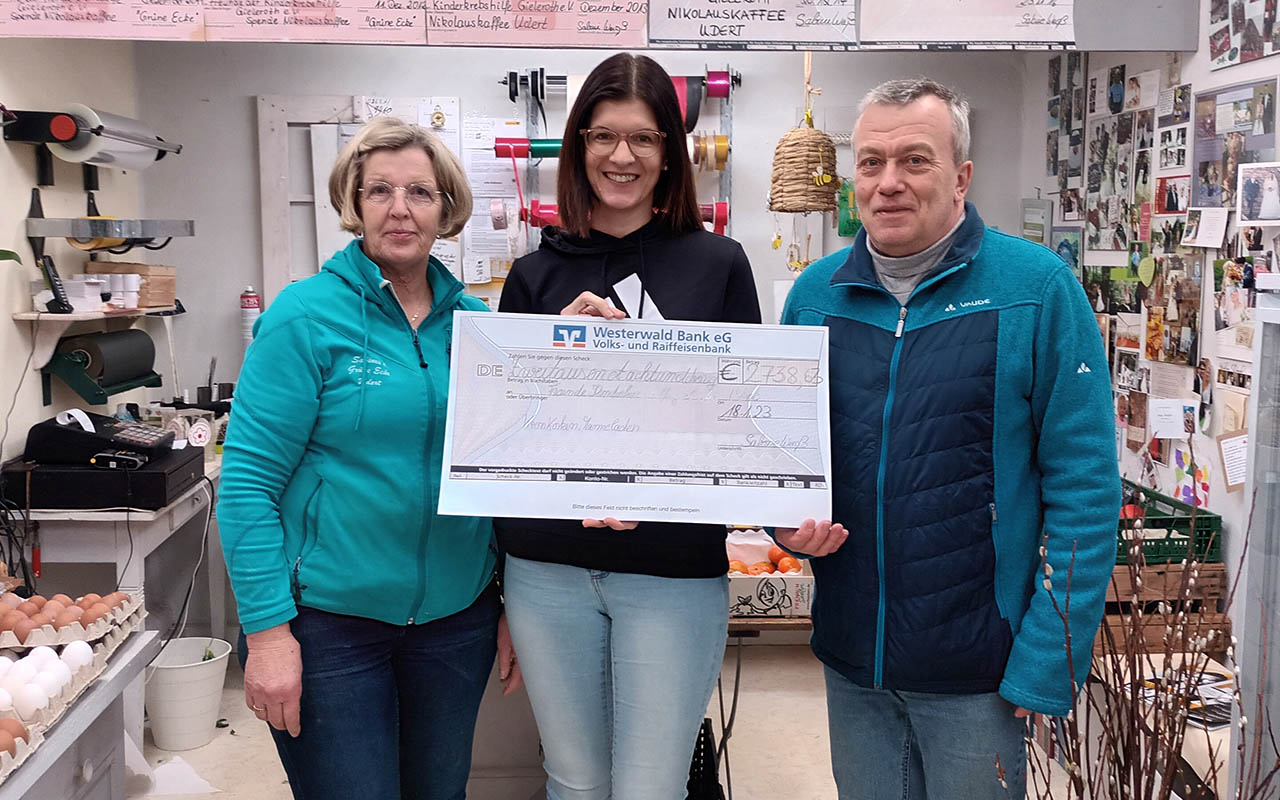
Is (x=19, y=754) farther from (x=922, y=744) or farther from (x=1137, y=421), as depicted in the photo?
(x=1137, y=421)

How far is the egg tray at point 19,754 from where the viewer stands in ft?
5.31

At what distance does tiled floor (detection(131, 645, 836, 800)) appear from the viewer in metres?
3.17

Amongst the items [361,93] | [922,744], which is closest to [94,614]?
[922,744]

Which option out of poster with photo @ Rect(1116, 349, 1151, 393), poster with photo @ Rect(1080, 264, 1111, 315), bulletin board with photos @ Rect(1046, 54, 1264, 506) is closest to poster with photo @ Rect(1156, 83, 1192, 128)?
bulletin board with photos @ Rect(1046, 54, 1264, 506)

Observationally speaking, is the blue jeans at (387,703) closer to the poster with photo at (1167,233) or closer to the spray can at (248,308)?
the poster with photo at (1167,233)

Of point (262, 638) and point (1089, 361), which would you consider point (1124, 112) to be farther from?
point (262, 638)

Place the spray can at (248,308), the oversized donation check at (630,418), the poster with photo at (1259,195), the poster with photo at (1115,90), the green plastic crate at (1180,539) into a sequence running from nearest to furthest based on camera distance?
the oversized donation check at (630,418) → the poster with photo at (1259,195) → the green plastic crate at (1180,539) → the poster with photo at (1115,90) → the spray can at (248,308)

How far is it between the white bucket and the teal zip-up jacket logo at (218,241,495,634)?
205 cm

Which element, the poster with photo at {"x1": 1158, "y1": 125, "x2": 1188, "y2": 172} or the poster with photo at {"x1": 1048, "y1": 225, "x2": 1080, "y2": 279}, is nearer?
the poster with photo at {"x1": 1158, "y1": 125, "x2": 1188, "y2": 172}

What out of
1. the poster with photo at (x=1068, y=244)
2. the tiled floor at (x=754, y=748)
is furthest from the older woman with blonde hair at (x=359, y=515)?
the poster with photo at (x=1068, y=244)

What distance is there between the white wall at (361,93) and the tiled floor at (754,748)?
1548 mm

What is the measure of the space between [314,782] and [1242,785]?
1.39m

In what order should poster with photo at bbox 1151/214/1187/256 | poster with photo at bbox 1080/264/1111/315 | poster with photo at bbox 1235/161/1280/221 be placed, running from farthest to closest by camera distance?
poster with photo at bbox 1080/264/1111/315 < poster with photo at bbox 1151/214/1187/256 < poster with photo at bbox 1235/161/1280/221

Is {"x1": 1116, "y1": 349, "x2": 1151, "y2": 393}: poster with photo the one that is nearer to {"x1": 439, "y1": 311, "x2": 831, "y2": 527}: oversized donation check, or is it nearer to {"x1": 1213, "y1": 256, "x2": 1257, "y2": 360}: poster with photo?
{"x1": 1213, "y1": 256, "x2": 1257, "y2": 360}: poster with photo
